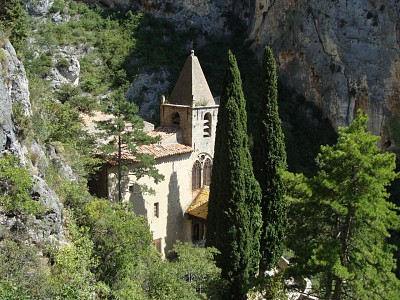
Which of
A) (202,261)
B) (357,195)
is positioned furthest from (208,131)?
(357,195)

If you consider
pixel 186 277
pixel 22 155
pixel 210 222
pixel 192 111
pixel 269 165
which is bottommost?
pixel 186 277

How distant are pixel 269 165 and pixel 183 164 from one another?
4.92m

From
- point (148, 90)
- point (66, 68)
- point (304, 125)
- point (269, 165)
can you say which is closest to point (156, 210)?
point (269, 165)

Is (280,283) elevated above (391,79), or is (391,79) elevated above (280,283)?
(391,79)

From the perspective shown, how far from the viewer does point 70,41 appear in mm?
41906

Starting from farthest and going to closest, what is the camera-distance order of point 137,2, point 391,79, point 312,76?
point 137,2, point 312,76, point 391,79

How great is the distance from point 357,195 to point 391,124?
30.1 metres

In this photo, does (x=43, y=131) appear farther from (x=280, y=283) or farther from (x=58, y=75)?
(x=58, y=75)

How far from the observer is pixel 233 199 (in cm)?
2014

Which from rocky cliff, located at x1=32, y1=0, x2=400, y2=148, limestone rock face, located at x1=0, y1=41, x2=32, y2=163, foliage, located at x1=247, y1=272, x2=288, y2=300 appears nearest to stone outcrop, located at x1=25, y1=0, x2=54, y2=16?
rocky cliff, located at x1=32, y1=0, x2=400, y2=148

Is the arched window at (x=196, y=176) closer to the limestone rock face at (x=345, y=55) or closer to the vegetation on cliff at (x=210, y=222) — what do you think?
the vegetation on cliff at (x=210, y=222)

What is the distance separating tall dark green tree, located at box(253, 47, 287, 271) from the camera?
22.0m

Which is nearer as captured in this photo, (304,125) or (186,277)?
(186,277)

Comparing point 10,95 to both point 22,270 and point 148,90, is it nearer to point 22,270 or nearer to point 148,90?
point 22,270
